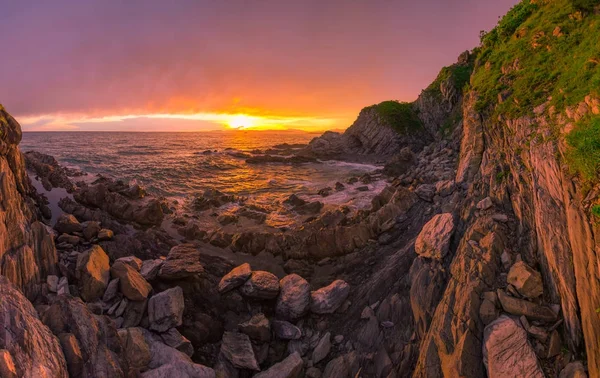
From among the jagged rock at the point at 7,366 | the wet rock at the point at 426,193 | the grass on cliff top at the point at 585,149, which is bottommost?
the jagged rock at the point at 7,366

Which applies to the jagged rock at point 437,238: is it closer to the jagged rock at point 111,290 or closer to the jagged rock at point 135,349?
the jagged rock at point 135,349

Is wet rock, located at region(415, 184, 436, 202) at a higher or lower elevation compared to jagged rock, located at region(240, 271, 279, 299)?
higher

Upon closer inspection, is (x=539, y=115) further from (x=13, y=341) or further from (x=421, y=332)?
(x=13, y=341)

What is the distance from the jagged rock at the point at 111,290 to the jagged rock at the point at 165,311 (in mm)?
1165

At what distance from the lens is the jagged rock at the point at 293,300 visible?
886cm

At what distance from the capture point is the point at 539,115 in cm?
760

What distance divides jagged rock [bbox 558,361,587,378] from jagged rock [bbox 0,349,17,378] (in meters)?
8.64

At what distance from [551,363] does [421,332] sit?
103 inches

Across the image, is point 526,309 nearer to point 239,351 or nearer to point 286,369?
point 286,369

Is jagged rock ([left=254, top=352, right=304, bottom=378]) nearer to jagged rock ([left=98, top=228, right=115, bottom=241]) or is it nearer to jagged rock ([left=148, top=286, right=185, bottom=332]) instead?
jagged rock ([left=148, top=286, right=185, bottom=332])

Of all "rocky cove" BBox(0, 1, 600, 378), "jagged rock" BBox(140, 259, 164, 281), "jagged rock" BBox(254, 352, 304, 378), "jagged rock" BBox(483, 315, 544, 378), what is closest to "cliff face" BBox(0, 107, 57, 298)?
"rocky cove" BBox(0, 1, 600, 378)

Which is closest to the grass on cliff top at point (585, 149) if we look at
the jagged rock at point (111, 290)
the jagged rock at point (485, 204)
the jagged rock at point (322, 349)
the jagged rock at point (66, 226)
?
the jagged rock at point (485, 204)

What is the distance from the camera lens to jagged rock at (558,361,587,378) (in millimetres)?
4309

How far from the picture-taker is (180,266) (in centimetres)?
987
